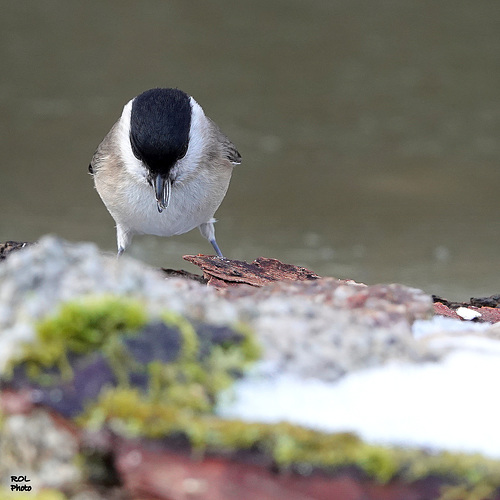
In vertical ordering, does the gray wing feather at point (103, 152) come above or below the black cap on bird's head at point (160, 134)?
above

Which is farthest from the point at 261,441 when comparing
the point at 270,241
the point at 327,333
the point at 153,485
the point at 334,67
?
the point at 334,67

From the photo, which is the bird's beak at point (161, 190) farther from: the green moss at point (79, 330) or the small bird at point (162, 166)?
the green moss at point (79, 330)

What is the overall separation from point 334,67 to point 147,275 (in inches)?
311

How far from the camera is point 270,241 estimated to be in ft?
20.0

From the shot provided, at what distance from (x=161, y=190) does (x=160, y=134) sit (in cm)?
27

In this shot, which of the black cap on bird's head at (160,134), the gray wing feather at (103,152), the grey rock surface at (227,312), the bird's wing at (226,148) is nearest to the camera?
the grey rock surface at (227,312)

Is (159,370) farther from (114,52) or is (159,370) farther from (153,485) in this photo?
(114,52)

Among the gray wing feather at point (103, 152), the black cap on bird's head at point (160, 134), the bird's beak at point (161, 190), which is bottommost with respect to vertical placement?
the bird's beak at point (161, 190)

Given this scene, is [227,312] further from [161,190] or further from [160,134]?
[161,190]

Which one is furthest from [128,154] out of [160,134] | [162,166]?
[160,134]

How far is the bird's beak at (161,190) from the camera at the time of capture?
3.44 metres

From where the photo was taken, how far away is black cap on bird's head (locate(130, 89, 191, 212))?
10.8ft

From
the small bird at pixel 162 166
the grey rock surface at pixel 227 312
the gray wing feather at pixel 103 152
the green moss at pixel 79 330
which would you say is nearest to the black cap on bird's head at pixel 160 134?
the small bird at pixel 162 166

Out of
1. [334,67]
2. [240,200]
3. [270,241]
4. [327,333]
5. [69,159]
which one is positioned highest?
[334,67]
